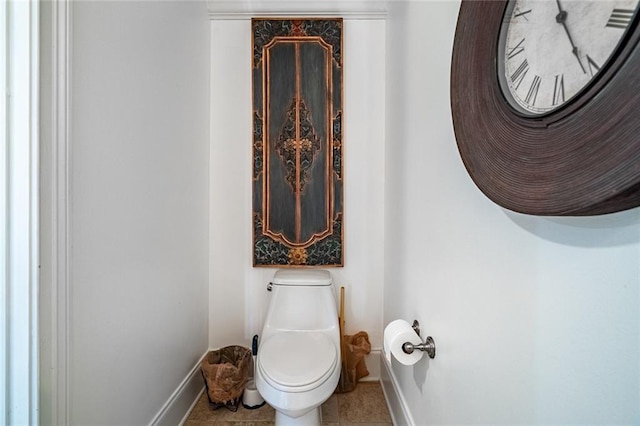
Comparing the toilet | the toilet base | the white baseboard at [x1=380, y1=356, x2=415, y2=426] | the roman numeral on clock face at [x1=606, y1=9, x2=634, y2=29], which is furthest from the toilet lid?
the roman numeral on clock face at [x1=606, y1=9, x2=634, y2=29]

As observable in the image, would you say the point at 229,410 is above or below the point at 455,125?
below

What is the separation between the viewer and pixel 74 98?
2.94 feet

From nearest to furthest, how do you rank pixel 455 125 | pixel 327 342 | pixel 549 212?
pixel 549 212, pixel 455 125, pixel 327 342

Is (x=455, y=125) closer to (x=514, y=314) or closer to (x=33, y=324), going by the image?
(x=514, y=314)

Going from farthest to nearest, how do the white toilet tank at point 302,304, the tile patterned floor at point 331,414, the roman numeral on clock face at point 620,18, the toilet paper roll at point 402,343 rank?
the white toilet tank at point 302,304, the tile patterned floor at point 331,414, the toilet paper roll at point 402,343, the roman numeral on clock face at point 620,18

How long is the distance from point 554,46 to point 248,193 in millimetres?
1706

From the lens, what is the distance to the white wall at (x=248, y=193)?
1926 mm

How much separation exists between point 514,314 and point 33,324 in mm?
1155

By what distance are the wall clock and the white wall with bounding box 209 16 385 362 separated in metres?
1.25

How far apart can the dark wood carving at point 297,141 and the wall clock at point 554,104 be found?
127cm

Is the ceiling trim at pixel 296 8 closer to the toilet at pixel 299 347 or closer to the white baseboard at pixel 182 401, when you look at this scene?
the toilet at pixel 299 347

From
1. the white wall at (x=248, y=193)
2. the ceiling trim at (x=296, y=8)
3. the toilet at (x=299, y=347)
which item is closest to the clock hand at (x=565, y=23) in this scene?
the toilet at (x=299, y=347)

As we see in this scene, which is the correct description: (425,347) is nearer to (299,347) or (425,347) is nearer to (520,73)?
(299,347)

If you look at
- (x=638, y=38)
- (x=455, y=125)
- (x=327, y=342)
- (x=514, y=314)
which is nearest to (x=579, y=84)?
(x=638, y=38)
